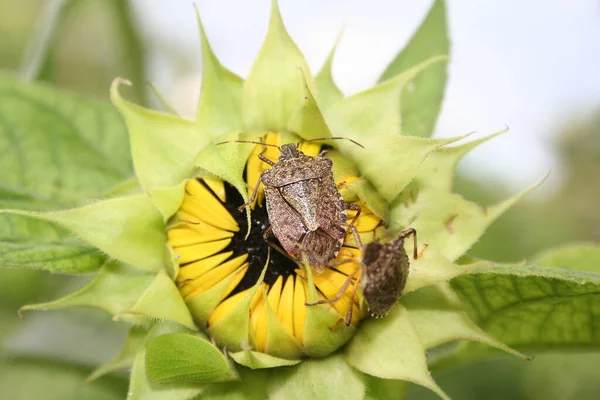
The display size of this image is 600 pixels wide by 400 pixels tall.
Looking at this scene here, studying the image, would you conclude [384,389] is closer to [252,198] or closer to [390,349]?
[390,349]

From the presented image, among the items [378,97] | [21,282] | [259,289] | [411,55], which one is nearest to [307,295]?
[259,289]

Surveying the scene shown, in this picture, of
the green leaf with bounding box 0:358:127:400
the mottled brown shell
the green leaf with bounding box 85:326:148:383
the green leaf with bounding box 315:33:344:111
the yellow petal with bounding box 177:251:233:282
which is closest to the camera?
the mottled brown shell

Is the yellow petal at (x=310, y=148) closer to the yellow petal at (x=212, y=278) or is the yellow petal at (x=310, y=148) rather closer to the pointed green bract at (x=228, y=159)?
the pointed green bract at (x=228, y=159)

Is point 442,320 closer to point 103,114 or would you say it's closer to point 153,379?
point 153,379

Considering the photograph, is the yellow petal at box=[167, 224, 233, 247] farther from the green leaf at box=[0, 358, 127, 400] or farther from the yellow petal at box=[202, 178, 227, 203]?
the green leaf at box=[0, 358, 127, 400]

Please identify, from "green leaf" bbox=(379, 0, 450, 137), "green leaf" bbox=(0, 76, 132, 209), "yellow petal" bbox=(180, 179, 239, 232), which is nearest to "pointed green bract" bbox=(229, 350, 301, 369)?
"yellow petal" bbox=(180, 179, 239, 232)
